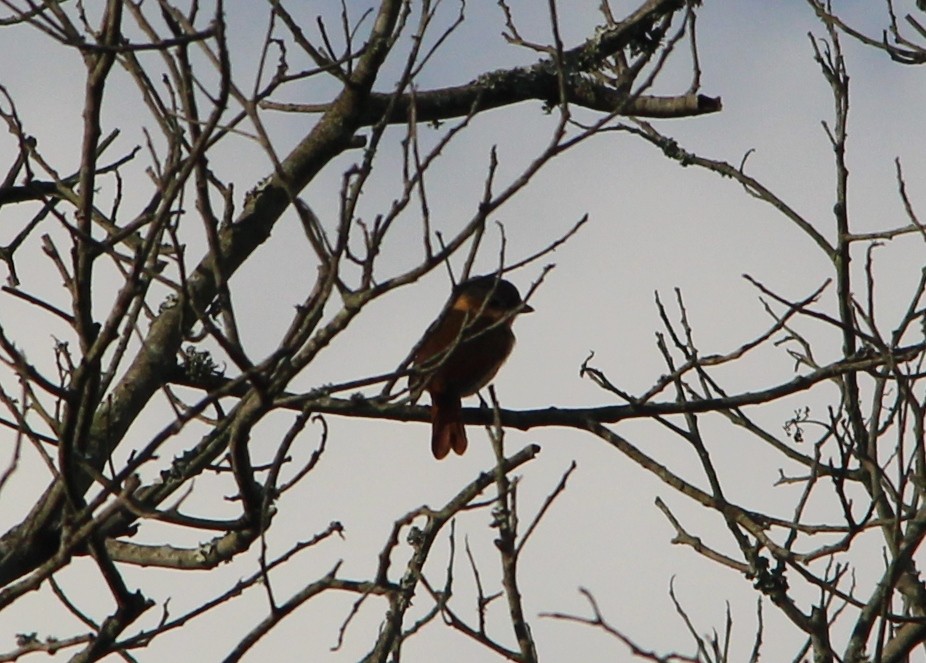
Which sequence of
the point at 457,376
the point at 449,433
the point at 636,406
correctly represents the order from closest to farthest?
1. the point at 636,406
2. the point at 457,376
3. the point at 449,433

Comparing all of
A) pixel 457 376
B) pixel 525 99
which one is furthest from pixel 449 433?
pixel 525 99

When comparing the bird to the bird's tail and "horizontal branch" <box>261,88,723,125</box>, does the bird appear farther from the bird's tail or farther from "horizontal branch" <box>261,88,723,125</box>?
"horizontal branch" <box>261,88,723,125</box>

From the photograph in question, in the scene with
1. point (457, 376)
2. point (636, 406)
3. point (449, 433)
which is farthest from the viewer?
point (449, 433)

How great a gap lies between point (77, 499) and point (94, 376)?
0.28 m

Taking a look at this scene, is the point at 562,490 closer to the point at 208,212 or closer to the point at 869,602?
the point at 208,212

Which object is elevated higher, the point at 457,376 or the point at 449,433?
the point at 457,376

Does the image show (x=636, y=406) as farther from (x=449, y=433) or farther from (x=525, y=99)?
(x=449, y=433)

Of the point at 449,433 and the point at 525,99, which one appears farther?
the point at 449,433

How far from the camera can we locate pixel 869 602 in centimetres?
374

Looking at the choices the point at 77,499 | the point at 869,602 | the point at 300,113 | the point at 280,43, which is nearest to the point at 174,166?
the point at 77,499

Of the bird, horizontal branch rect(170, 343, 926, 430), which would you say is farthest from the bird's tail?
horizontal branch rect(170, 343, 926, 430)

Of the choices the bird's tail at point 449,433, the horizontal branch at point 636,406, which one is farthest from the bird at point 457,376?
the horizontal branch at point 636,406

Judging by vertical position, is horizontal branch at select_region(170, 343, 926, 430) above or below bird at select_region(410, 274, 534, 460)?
below

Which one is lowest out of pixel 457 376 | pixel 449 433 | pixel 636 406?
pixel 636 406
